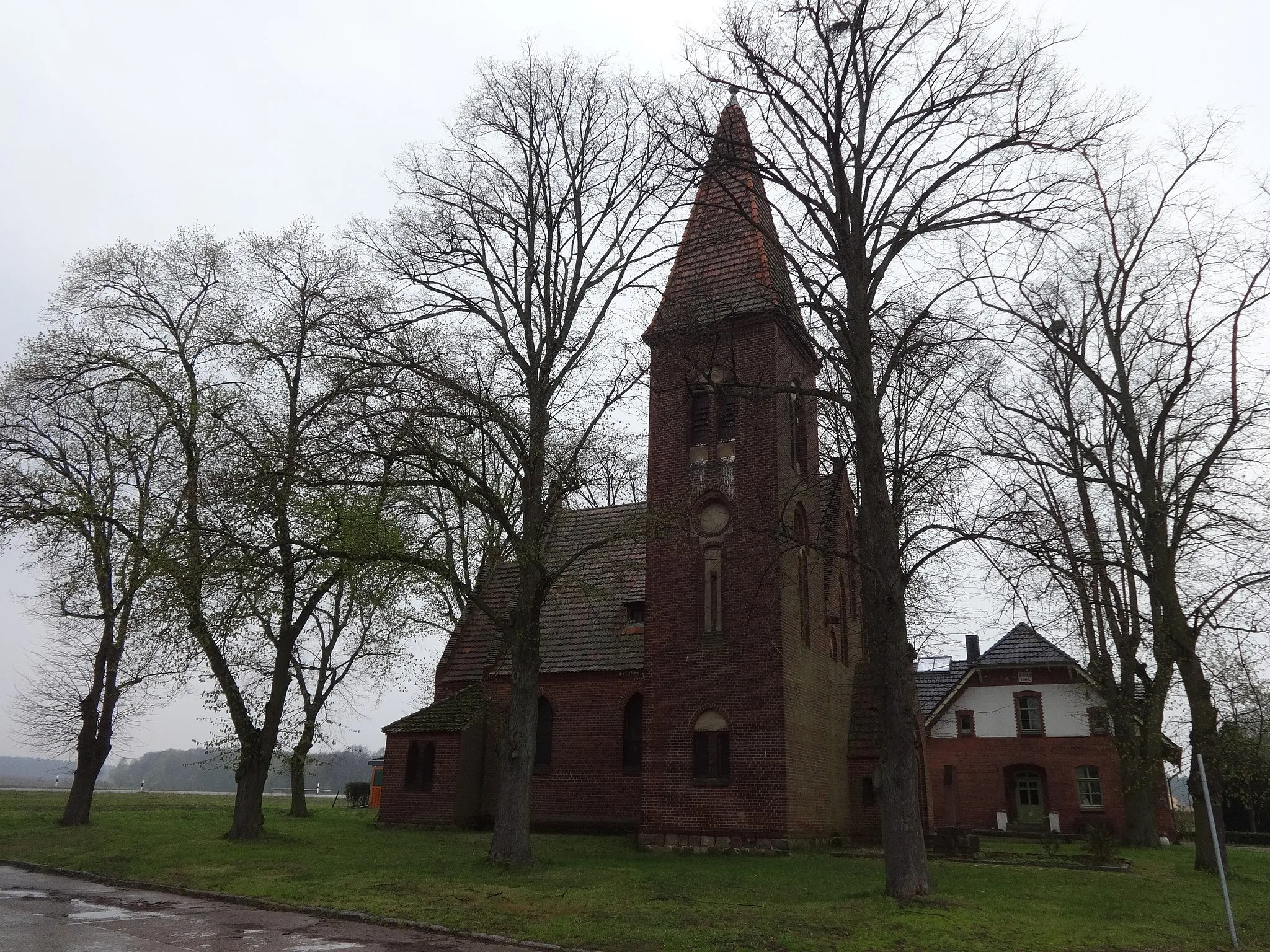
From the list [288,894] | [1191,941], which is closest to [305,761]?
[288,894]

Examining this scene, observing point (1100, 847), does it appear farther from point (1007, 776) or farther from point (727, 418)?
point (1007, 776)

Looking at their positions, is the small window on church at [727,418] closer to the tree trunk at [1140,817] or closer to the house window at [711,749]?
the house window at [711,749]

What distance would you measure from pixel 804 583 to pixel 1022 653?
1724cm

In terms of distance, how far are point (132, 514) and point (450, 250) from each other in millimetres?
10433

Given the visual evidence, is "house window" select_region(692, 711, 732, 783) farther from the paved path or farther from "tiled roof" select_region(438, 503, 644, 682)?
the paved path

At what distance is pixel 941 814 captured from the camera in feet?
110

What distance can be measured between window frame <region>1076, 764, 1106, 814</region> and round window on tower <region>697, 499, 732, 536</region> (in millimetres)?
20620

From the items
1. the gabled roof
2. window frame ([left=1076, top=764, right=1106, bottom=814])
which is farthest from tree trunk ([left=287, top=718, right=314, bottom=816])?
window frame ([left=1076, top=764, right=1106, bottom=814])

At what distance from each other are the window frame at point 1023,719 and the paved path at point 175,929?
Answer: 28.7 m

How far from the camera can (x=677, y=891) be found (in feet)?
41.5

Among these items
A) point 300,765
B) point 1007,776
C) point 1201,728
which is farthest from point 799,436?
point 1007,776

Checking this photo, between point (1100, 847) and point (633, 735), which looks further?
point (633, 735)

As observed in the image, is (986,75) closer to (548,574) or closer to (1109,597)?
(548,574)

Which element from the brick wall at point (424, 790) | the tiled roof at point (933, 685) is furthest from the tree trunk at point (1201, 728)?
the brick wall at point (424, 790)
